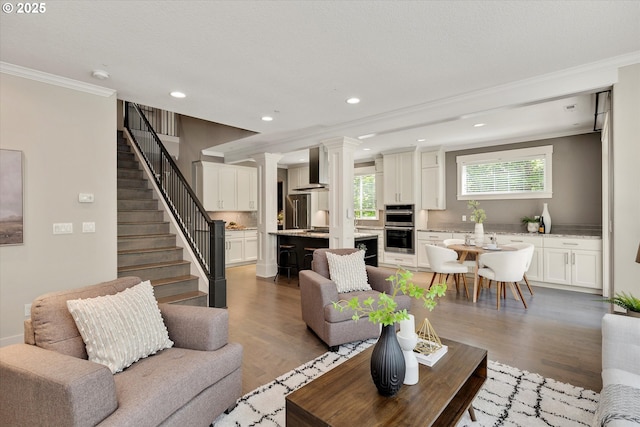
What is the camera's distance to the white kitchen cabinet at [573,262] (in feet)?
15.8

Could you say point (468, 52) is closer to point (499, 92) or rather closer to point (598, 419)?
point (499, 92)

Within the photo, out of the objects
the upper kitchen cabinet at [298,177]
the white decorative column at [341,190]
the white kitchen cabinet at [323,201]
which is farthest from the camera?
the upper kitchen cabinet at [298,177]

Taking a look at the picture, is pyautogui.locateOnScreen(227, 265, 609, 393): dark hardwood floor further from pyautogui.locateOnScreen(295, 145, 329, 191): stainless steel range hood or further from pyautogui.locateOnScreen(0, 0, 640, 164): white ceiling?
pyautogui.locateOnScreen(0, 0, 640, 164): white ceiling

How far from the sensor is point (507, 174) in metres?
6.17

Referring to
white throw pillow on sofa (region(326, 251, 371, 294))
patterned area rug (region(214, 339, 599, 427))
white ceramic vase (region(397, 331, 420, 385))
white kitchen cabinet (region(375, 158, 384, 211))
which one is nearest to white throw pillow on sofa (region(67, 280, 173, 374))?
patterned area rug (region(214, 339, 599, 427))

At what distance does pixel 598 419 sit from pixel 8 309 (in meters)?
4.44

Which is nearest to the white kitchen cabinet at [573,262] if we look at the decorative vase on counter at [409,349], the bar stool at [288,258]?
the bar stool at [288,258]

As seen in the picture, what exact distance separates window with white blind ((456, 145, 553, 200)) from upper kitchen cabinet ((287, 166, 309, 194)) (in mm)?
4162

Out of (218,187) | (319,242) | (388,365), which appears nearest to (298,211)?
(218,187)

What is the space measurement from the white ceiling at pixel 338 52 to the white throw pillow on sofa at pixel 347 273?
191 centimetres

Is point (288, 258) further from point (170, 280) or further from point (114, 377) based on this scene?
point (114, 377)

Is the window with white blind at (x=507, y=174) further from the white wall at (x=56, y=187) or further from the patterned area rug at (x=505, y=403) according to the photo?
the white wall at (x=56, y=187)

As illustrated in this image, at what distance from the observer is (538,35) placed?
8.05 ft

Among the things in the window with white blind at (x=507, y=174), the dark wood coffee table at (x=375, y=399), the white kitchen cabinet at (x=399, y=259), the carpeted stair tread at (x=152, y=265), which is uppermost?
the window with white blind at (x=507, y=174)
